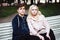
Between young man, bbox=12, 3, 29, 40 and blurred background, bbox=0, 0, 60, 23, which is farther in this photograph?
blurred background, bbox=0, 0, 60, 23

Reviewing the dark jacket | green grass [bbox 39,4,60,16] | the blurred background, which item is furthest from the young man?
green grass [bbox 39,4,60,16]

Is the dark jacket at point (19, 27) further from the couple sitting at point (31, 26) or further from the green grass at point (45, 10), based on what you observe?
the green grass at point (45, 10)

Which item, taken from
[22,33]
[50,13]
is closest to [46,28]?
[22,33]

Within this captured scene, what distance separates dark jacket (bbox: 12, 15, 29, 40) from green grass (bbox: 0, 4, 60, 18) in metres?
0.98

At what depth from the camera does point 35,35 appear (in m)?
4.04

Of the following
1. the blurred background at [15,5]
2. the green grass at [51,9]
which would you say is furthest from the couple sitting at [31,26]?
the green grass at [51,9]

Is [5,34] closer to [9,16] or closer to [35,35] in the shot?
[9,16]

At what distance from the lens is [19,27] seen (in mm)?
4027

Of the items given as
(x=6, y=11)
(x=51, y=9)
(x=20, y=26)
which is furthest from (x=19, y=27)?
(x=51, y=9)

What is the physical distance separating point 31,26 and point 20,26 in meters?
0.22

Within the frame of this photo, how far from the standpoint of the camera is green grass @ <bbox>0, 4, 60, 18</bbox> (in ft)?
16.7

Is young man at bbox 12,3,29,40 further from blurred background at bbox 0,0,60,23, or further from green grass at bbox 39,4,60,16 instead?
green grass at bbox 39,4,60,16

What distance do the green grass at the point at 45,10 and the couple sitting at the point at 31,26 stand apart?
0.95m

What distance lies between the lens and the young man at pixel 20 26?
3.95 meters
